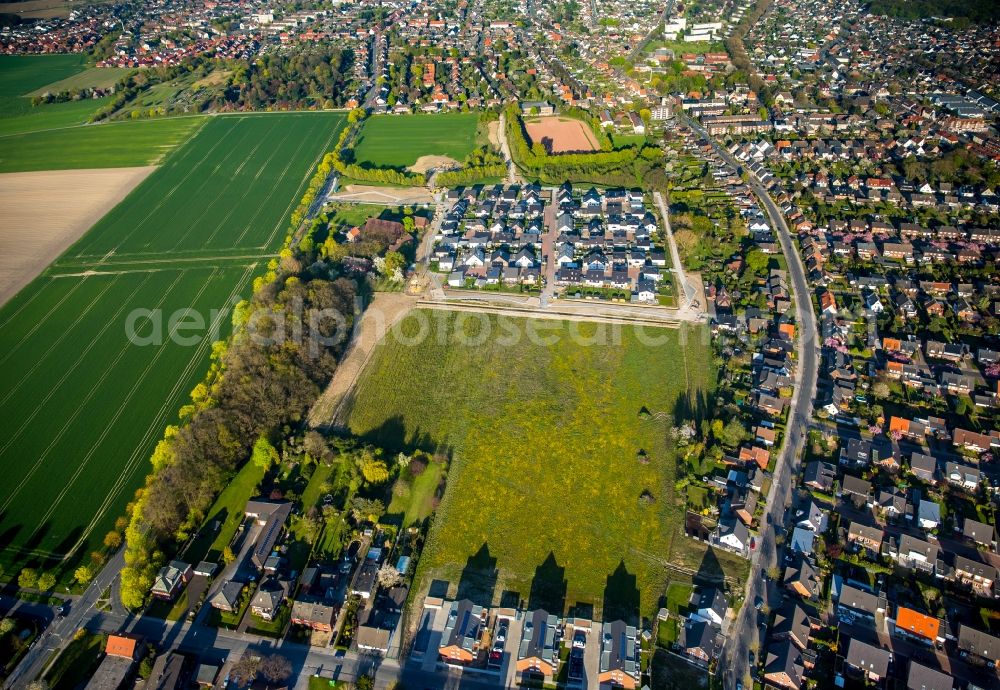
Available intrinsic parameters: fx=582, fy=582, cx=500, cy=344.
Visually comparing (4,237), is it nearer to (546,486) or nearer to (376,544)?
(376,544)

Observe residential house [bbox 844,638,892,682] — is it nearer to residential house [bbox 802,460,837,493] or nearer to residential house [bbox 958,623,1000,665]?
residential house [bbox 958,623,1000,665]

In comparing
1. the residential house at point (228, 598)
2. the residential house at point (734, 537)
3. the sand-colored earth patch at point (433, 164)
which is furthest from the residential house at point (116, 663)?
the sand-colored earth patch at point (433, 164)

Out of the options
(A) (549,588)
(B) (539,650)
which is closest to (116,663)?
(B) (539,650)

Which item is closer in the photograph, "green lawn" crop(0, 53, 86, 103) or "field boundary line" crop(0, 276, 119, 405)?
"field boundary line" crop(0, 276, 119, 405)

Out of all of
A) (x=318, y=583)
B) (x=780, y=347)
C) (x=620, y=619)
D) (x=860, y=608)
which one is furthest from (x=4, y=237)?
(x=860, y=608)

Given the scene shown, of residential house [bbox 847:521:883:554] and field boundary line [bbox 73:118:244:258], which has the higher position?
field boundary line [bbox 73:118:244:258]

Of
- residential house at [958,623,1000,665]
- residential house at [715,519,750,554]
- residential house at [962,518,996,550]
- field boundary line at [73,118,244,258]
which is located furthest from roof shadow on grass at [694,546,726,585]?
field boundary line at [73,118,244,258]

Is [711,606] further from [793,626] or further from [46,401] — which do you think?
[46,401]
